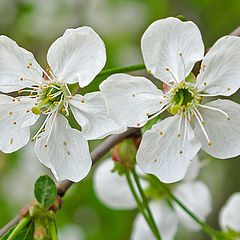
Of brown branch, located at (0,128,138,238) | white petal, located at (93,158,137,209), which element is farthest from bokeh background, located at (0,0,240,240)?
Answer: brown branch, located at (0,128,138,238)

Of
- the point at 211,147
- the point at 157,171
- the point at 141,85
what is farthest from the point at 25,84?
the point at 211,147

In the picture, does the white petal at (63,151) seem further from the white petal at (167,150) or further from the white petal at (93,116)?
the white petal at (167,150)

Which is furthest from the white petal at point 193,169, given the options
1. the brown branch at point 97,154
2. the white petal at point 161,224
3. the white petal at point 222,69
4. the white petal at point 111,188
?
the white petal at point 222,69

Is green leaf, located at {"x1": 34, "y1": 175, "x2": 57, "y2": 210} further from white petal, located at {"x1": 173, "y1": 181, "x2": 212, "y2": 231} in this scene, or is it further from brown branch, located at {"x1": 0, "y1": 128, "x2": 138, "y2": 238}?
white petal, located at {"x1": 173, "y1": 181, "x2": 212, "y2": 231}

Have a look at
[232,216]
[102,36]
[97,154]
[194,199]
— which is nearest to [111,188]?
[194,199]

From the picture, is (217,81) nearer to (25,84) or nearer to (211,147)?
(211,147)

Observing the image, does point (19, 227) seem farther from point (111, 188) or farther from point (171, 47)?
point (111, 188)
